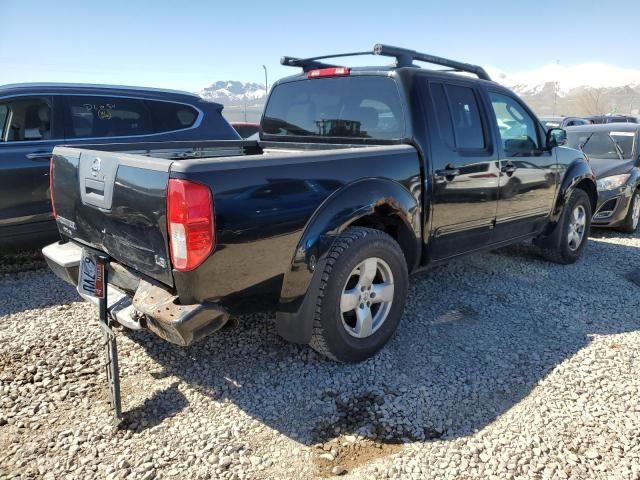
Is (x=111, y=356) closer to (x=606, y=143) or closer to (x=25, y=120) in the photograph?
(x=25, y=120)

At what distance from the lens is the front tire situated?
2.83 metres

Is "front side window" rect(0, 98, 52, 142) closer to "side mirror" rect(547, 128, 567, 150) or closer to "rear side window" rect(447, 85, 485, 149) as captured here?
"rear side window" rect(447, 85, 485, 149)

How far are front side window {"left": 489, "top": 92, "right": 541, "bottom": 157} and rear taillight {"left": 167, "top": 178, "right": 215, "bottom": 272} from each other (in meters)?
2.89

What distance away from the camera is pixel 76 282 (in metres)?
3.07

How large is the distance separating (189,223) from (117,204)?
0.58 metres

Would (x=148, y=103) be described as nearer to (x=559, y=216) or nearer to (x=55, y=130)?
(x=55, y=130)

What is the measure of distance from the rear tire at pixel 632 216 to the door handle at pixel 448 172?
179 inches

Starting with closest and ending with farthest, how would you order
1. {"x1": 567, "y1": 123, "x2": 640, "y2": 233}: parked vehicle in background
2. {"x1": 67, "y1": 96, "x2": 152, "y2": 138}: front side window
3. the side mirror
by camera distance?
the side mirror, {"x1": 67, "y1": 96, "x2": 152, "y2": 138}: front side window, {"x1": 567, "y1": 123, "x2": 640, "y2": 233}: parked vehicle in background

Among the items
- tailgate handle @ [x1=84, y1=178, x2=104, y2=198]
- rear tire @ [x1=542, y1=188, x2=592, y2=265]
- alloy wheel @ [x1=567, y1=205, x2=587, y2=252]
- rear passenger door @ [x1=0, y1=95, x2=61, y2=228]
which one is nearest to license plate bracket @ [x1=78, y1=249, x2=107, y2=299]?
tailgate handle @ [x1=84, y1=178, x2=104, y2=198]

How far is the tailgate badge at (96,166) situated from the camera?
2666 millimetres

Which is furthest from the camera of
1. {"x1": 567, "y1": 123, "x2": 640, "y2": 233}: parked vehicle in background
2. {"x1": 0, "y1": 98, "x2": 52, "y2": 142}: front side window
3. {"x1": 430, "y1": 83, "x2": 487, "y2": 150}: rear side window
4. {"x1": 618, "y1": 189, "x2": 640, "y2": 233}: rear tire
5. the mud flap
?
{"x1": 618, "y1": 189, "x2": 640, "y2": 233}: rear tire

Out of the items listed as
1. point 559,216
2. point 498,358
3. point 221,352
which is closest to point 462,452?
point 498,358

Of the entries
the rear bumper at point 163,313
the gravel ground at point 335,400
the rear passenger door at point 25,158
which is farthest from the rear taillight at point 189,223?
the rear passenger door at point 25,158

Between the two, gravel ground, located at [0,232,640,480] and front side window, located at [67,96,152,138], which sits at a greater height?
front side window, located at [67,96,152,138]
